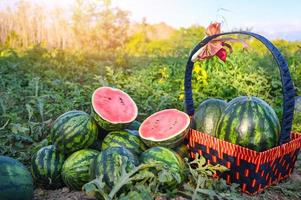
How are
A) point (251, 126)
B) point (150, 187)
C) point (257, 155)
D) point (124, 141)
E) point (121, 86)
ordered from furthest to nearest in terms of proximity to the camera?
point (121, 86) < point (124, 141) < point (251, 126) < point (257, 155) < point (150, 187)

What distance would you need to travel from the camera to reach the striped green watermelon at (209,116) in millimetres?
3189

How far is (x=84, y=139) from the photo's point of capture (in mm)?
2959

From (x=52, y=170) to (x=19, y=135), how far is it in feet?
2.62

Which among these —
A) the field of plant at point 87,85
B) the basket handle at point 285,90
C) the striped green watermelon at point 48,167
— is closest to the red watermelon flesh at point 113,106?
the striped green watermelon at point 48,167

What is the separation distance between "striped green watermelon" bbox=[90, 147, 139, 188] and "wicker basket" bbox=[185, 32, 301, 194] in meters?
0.63

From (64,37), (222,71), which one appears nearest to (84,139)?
(222,71)

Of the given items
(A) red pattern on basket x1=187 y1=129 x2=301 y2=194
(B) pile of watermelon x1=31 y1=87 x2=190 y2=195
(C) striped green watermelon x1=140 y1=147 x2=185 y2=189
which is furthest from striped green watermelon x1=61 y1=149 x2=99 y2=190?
(A) red pattern on basket x1=187 y1=129 x2=301 y2=194

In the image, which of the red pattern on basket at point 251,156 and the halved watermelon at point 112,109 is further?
the halved watermelon at point 112,109

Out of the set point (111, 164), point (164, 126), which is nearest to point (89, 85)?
point (164, 126)

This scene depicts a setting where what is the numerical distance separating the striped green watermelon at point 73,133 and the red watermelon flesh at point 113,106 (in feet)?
0.43

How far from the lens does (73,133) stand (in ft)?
→ 9.66

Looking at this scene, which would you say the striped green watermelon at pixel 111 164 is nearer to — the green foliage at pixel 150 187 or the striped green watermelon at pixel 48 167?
the green foliage at pixel 150 187

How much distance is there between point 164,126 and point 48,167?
964 mm

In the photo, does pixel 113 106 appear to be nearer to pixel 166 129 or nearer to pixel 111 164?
pixel 166 129
